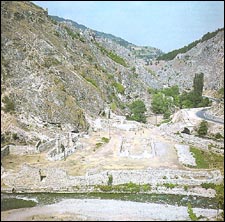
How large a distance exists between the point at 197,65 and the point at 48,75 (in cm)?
7886

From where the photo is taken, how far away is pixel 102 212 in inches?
1118

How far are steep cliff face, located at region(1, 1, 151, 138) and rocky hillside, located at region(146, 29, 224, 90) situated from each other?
35.4 metres

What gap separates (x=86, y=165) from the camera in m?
36.8

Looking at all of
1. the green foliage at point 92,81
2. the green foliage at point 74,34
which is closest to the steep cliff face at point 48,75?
the green foliage at point 92,81

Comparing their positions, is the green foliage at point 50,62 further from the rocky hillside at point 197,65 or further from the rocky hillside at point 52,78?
the rocky hillside at point 197,65

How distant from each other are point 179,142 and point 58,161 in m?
15.5

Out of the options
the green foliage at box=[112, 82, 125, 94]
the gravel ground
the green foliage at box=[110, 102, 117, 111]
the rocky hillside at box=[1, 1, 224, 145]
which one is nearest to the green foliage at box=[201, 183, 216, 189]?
the gravel ground

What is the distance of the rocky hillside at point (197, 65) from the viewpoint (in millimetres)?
109562

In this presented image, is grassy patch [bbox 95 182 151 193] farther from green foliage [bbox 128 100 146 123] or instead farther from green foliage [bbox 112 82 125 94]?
green foliage [bbox 112 82 125 94]

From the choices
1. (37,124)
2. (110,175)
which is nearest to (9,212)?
(110,175)

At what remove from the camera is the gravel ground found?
1065 inches

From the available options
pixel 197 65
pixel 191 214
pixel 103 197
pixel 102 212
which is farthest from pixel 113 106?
pixel 197 65

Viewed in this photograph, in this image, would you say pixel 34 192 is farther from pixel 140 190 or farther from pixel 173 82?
pixel 173 82

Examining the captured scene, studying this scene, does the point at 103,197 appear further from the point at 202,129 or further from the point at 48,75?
the point at 48,75
